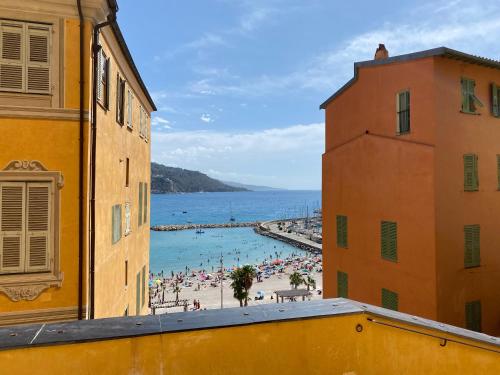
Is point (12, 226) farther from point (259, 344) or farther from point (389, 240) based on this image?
point (389, 240)

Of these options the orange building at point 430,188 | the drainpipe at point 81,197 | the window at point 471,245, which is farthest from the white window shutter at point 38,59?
the window at point 471,245

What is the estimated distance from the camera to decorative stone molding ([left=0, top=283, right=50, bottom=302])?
7578mm

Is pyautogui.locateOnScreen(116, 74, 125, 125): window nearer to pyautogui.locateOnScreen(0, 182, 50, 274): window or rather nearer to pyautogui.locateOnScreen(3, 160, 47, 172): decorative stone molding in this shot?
pyautogui.locateOnScreen(3, 160, 47, 172): decorative stone molding

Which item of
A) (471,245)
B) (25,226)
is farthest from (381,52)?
(25,226)

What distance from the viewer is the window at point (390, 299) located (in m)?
14.6

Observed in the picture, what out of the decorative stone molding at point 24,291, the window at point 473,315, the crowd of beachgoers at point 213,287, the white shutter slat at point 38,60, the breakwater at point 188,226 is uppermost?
the white shutter slat at point 38,60

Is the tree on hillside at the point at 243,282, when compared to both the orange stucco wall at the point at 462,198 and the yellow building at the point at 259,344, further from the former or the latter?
the yellow building at the point at 259,344

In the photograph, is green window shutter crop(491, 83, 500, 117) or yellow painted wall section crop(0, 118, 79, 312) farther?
green window shutter crop(491, 83, 500, 117)

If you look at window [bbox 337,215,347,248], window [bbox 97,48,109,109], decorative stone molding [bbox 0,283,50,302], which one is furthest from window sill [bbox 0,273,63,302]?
window [bbox 337,215,347,248]

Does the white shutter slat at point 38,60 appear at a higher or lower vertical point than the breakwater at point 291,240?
higher

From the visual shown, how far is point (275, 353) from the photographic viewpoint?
13.8ft

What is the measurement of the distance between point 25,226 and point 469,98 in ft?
52.4

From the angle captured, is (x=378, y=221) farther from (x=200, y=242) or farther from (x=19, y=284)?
(x=200, y=242)

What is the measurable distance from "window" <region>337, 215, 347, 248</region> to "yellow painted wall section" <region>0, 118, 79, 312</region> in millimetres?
13255
